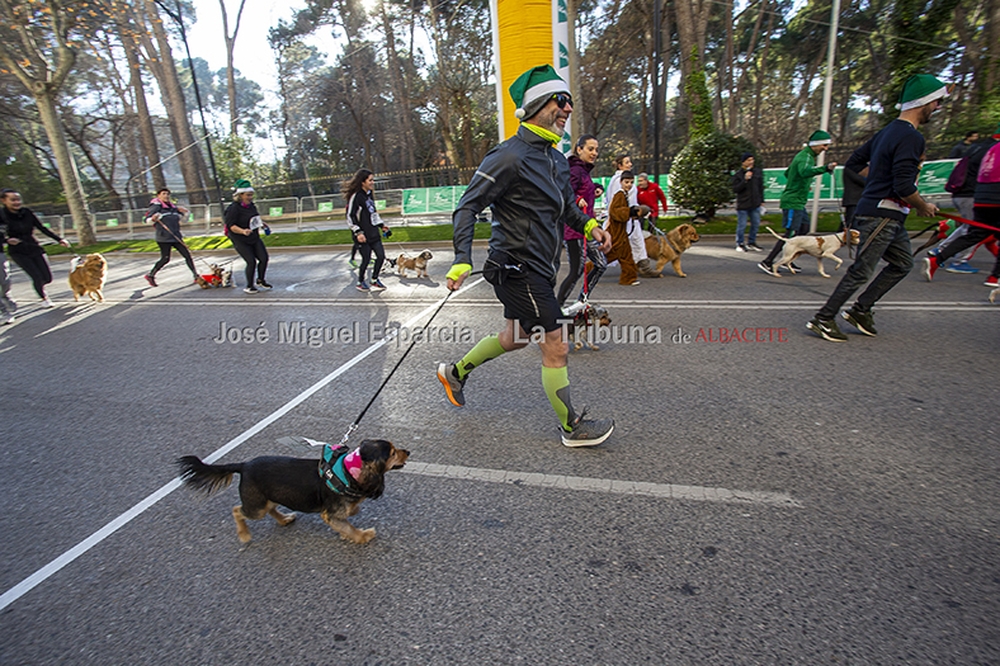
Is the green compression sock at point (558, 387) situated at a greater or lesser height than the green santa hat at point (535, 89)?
lesser

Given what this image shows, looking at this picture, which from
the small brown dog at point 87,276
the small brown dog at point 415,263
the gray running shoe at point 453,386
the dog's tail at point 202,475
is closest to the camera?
the dog's tail at point 202,475

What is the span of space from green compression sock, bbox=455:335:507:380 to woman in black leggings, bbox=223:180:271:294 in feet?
21.8

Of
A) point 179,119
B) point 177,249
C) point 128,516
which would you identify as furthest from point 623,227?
point 179,119

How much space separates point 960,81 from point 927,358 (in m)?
32.1

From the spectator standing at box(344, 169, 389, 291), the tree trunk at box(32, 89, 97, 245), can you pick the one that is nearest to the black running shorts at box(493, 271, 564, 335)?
the spectator standing at box(344, 169, 389, 291)

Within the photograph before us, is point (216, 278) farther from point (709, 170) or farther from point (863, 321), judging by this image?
point (709, 170)

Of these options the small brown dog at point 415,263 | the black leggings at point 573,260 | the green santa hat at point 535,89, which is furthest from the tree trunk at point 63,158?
the green santa hat at point 535,89

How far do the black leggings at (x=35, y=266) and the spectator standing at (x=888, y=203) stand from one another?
1221 centimetres

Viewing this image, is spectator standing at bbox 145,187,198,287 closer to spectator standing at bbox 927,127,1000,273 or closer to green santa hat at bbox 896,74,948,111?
green santa hat at bbox 896,74,948,111

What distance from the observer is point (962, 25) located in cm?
2456

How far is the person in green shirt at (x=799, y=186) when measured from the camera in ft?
28.1

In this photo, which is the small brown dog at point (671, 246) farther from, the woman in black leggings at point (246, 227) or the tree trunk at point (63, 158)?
the tree trunk at point (63, 158)

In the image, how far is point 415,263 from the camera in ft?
32.7

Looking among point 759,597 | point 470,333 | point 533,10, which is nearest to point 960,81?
A: point 533,10
